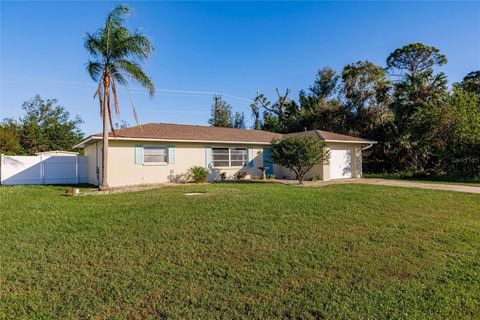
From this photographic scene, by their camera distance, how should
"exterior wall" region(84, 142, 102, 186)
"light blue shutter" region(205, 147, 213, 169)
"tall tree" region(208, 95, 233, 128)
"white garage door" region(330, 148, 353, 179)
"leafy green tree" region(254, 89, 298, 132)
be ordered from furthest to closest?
"tall tree" region(208, 95, 233, 128)
"leafy green tree" region(254, 89, 298, 132)
"white garage door" region(330, 148, 353, 179)
"light blue shutter" region(205, 147, 213, 169)
"exterior wall" region(84, 142, 102, 186)

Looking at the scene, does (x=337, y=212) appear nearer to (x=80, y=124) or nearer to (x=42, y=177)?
(x=42, y=177)

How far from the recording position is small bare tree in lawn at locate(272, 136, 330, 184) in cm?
1491

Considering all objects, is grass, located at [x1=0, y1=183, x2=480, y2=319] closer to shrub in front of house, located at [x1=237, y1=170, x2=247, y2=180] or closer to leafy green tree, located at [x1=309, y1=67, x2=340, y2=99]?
shrub in front of house, located at [x1=237, y1=170, x2=247, y2=180]

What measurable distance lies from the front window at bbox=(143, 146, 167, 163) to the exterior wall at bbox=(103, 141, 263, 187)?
230mm

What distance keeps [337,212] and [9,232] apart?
24.6 feet

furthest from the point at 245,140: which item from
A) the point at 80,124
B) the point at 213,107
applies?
the point at 80,124

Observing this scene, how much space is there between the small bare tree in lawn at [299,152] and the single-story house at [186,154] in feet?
9.92

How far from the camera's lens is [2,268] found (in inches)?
170

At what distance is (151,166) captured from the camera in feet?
52.2

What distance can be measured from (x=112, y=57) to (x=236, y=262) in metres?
12.4

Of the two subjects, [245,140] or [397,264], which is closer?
[397,264]

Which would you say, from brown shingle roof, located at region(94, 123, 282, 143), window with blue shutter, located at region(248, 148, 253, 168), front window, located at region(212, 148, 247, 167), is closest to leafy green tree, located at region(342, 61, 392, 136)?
brown shingle roof, located at region(94, 123, 282, 143)

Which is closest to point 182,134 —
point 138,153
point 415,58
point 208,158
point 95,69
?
point 208,158

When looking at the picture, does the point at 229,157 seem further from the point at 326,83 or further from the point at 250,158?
the point at 326,83
